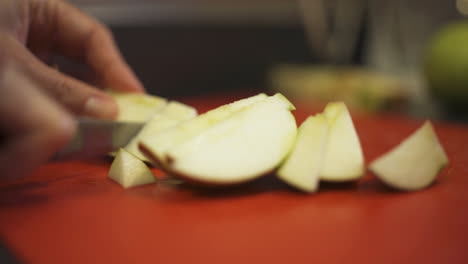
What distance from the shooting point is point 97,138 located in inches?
34.0

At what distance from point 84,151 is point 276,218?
40 cm

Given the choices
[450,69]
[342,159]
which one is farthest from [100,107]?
[450,69]

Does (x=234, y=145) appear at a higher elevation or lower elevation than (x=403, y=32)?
lower

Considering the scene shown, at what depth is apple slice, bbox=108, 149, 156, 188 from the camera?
2.31ft

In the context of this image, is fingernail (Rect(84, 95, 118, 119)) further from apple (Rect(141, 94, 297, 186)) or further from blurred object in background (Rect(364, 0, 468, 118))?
blurred object in background (Rect(364, 0, 468, 118))

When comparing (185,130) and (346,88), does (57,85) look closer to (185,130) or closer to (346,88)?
(185,130)

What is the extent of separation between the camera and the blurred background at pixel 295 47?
5.47 ft

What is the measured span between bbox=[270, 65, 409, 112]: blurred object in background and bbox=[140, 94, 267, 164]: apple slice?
83cm

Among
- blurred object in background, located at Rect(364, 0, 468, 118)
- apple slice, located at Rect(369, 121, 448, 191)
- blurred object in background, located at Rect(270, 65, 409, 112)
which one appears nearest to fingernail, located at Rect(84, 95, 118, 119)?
apple slice, located at Rect(369, 121, 448, 191)

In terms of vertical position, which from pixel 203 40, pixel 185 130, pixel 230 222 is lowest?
pixel 230 222

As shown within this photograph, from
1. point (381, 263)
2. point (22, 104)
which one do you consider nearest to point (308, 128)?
point (381, 263)

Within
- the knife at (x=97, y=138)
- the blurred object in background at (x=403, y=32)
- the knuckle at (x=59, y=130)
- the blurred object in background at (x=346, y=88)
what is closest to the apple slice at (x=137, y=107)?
the knife at (x=97, y=138)

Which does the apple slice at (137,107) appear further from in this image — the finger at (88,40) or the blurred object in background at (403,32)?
the blurred object in background at (403,32)

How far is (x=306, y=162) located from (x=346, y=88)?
1092 mm
